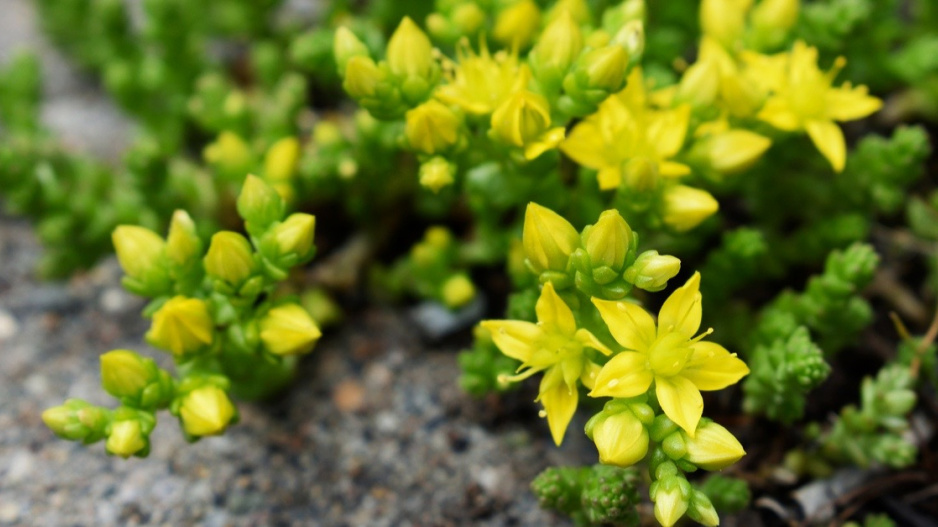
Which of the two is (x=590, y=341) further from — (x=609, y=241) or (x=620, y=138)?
(x=620, y=138)

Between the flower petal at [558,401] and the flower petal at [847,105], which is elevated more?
→ the flower petal at [847,105]

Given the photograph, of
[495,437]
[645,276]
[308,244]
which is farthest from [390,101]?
[495,437]

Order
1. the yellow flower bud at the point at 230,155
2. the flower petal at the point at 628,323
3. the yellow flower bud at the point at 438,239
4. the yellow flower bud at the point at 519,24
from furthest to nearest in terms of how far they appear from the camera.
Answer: the yellow flower bud at the point at 230,155, the yellow flower bud at the point at 438,239, the yellow flower bud at the point at 519,24, the flower petal at the point at 628,323

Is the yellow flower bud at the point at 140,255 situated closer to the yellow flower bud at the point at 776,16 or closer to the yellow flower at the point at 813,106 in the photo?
the yellow flower at the point at 813,106

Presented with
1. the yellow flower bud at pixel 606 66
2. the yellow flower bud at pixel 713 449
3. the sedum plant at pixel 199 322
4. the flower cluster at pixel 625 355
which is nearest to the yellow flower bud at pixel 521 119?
the yellow flower bud at pixel 606 66

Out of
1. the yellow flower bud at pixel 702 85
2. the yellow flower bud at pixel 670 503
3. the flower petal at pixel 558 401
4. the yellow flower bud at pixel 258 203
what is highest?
the yellow flower bud at pixel 258 203

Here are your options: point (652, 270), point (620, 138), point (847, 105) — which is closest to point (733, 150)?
point (620, 138)

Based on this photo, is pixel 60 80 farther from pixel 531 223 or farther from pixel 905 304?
pixel 905 304
